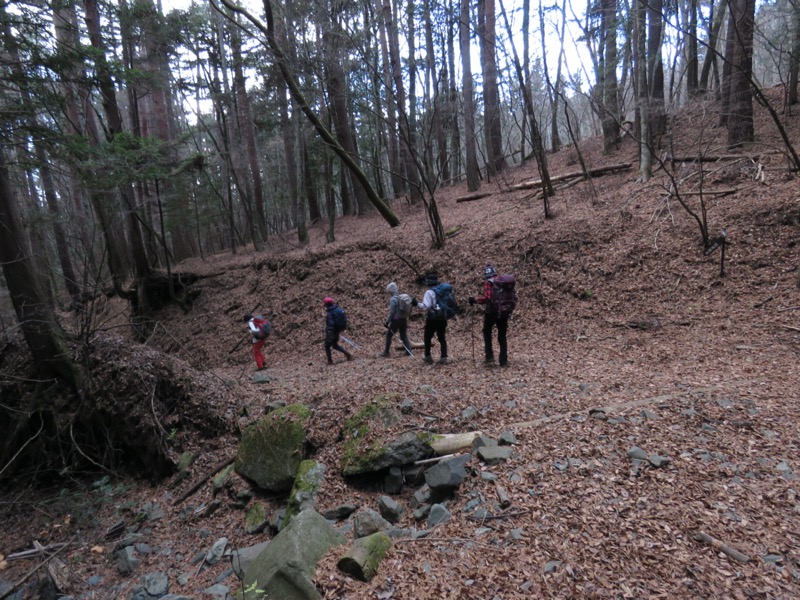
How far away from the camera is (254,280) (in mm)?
16141

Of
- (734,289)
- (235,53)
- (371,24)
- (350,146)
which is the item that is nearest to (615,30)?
(371,24)

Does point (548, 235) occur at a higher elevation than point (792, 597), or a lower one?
higher

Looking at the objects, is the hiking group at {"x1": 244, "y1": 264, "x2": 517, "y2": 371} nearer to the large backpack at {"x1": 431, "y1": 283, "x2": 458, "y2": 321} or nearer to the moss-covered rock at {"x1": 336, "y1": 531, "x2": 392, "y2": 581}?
the large backpack at {"x1": 431, "y1": 283, "x2": 458, "y2": 321}

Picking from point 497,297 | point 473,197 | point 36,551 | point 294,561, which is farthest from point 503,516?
point 473,197

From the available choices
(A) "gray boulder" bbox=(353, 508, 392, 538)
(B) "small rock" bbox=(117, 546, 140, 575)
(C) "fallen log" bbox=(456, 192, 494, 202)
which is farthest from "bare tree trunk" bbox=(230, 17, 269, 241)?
(A) "gray boulder" bbox=(353, 508, 392, 538)

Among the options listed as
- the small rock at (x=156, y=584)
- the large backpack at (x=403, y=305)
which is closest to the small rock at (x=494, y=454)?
the small rock at (x=156, y=584)

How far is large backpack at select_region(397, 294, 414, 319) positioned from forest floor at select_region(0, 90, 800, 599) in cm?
110

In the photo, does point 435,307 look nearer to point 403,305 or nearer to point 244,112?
point 403,305

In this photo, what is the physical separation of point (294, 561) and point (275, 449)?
8.33ft

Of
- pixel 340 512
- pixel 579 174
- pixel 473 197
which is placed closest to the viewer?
pixel 340 512

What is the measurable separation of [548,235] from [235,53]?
17.3m

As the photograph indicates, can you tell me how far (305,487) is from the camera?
4984mm

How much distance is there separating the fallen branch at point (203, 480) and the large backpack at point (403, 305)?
436 cm

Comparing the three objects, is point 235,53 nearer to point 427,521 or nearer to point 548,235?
point 548,235
